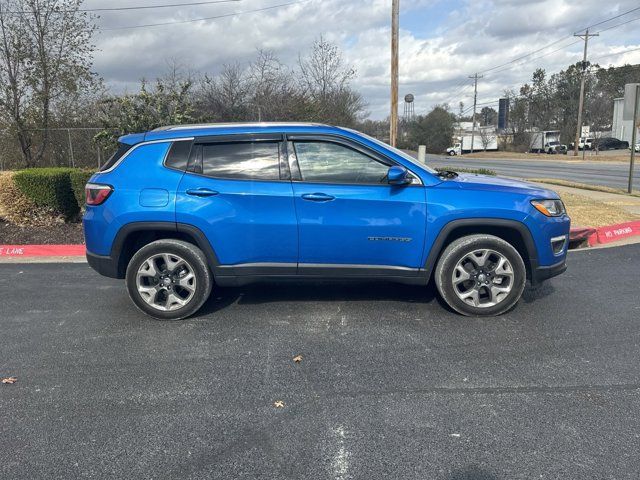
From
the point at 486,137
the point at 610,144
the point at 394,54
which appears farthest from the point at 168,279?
the point at 610,144

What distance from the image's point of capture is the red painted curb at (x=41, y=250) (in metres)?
7.91

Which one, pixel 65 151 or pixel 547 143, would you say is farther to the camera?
pixel 547 143

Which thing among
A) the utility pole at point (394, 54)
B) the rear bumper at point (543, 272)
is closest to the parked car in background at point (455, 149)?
the utility pole at point (394, 54)

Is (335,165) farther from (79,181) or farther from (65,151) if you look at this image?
(65,151)

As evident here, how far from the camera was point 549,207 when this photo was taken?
15.3 ft

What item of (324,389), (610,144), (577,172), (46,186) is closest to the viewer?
(324,389)

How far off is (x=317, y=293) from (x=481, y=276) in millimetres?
1813

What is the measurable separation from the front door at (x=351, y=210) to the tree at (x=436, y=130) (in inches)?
2471

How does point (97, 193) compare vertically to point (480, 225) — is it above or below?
above

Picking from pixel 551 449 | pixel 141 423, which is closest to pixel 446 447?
pixel 551 449

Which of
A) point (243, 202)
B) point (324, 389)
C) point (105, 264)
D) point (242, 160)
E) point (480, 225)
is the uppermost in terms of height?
point (242, 160)

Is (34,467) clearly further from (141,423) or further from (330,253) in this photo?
(330,253)

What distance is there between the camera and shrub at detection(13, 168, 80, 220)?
9078 millimetres

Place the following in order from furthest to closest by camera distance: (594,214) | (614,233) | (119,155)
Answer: (594,214)
(614,233)
(119,155)
